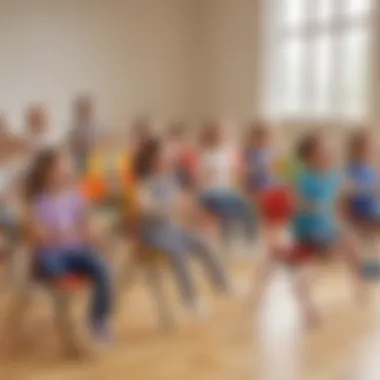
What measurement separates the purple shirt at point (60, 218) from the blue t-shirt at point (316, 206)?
1.22 metres

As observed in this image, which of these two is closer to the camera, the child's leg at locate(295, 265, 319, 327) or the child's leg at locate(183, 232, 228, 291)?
the child's leg at locate(295, 265, 319, 327)

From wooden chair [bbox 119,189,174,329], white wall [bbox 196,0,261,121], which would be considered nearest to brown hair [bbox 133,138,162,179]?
wooden chair [bbox 119,189,174,329]

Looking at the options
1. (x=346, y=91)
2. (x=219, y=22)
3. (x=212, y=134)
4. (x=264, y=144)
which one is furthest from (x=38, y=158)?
(x=219, y=22)

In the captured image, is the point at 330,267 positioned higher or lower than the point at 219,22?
lower

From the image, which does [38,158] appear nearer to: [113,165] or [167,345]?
[167,345]

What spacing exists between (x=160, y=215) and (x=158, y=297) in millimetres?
590

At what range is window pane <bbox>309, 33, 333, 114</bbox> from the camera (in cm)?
862

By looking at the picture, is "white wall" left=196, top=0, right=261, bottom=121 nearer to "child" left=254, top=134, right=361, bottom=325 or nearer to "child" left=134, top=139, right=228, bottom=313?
"child" left=254, top=134, right=361, bottom=325

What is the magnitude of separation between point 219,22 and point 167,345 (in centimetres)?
565

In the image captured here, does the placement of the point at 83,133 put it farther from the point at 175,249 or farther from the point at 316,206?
the point at 316,206

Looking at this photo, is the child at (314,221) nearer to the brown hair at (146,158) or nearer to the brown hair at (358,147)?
the brown hair at (358,147)

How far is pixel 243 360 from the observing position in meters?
4.14

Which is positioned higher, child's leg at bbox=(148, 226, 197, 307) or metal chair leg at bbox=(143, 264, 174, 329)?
child's leg at bbox=(148, 226, 197, 307)

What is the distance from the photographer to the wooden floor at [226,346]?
3.98 m
